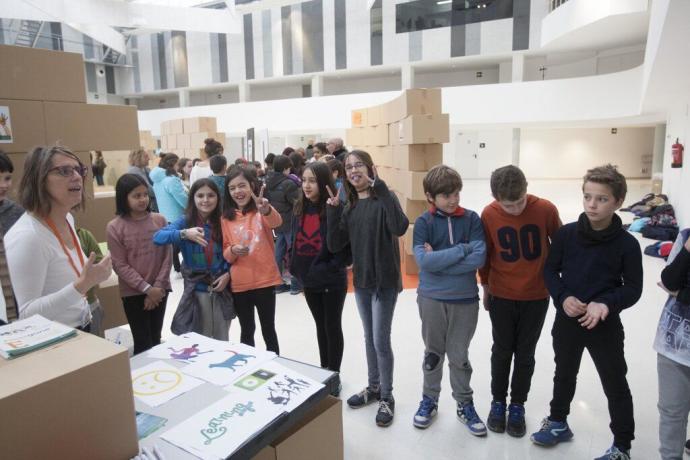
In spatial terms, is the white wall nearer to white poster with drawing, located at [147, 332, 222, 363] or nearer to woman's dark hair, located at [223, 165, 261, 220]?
A: woman's dark hair, located at [223, 165, 261, 220]

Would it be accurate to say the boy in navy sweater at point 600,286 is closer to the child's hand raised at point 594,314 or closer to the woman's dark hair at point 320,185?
the child's hand raised at point 594,314

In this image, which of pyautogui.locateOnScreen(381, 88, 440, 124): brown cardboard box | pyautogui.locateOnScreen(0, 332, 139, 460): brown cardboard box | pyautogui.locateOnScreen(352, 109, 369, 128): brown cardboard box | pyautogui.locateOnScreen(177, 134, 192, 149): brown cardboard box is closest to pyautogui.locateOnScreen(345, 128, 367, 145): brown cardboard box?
pyautogui.locateOnScreen(352, 109, 369, 128): brown cardboard box

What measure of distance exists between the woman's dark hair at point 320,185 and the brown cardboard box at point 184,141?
9886 millimetres

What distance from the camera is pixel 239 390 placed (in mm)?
1282

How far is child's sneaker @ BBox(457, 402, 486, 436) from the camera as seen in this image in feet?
7.47

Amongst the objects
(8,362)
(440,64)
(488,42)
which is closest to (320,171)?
(8,362)

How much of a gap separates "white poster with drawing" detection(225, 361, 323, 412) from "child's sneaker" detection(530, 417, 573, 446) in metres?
1.44

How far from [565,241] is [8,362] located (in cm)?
200

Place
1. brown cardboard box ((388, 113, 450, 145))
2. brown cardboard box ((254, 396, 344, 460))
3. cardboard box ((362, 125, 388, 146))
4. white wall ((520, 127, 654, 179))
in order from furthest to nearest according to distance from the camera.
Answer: white wall ((520, 127, 654, 179)), cardboard box ((362, 125, 388, 146)), brown cardboard box ((388, 113, 450, 145)), brown cardboard box ((254, 396, 344, 460))

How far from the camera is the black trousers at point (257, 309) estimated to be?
257cm

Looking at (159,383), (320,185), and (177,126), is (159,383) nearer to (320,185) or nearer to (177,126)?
(320,185)

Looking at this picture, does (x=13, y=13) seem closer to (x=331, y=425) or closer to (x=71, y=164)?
(x=71, y=164)

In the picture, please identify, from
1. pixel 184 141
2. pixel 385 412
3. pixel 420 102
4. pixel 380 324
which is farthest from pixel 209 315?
pixel 184 141

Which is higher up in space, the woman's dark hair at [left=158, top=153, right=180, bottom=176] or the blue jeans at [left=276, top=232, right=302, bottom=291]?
the woman's dark hair at [left=158, top=153, right=180, bottom=176]
